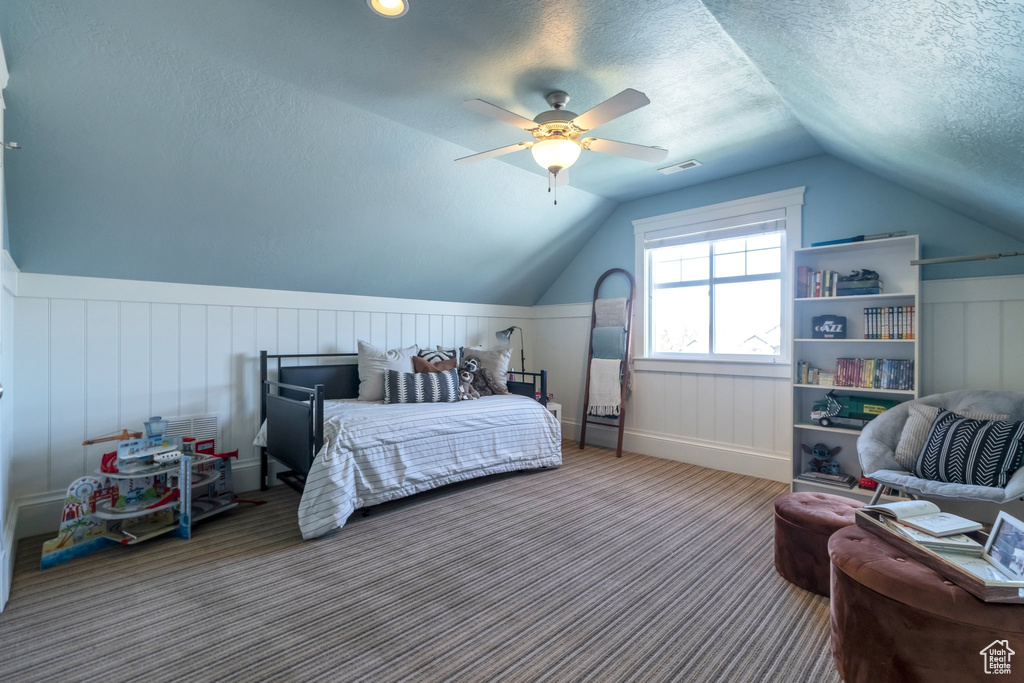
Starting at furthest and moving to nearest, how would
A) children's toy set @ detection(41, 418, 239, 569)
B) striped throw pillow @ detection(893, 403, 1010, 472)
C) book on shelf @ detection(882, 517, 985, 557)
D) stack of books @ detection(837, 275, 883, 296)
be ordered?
stack of books @ detection(837, 275, 883, 296)
striped throw pillow @ detection(893, 403, 1010, 472)
children's toy set @ detection(41, 418, 239, 569)
book on shelf @ detection(882, 517, 985, 557)

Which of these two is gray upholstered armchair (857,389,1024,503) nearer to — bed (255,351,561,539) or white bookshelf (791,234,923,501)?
white bookshelf (791,234,923,501)

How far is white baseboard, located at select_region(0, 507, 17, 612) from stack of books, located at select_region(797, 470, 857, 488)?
4205 mm

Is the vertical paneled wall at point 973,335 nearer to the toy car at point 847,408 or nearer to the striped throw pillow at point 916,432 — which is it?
the toy car at point 847,408

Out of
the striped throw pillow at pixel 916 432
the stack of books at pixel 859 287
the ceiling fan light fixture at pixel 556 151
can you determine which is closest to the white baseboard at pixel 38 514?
the ceiling fan light fixture at pixel 556 151

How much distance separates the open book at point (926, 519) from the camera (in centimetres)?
155

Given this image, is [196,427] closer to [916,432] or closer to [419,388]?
[419,388]

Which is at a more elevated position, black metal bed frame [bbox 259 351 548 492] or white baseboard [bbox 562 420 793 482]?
black metal bed frame [bbox 259 351 548 492]

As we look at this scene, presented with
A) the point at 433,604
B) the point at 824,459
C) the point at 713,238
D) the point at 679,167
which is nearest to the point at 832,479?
the point at 824,459

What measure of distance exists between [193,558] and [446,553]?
1.22 m

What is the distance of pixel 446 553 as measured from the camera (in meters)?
2.36

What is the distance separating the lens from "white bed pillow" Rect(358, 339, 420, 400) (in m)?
3.60

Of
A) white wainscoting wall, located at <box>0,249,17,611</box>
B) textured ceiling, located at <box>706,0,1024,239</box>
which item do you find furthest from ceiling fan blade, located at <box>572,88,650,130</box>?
white wainscoting wall, located at <box>0,249,17,611</box>

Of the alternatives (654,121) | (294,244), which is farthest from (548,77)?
(294,244)

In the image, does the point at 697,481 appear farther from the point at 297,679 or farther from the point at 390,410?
the point at 297,679
